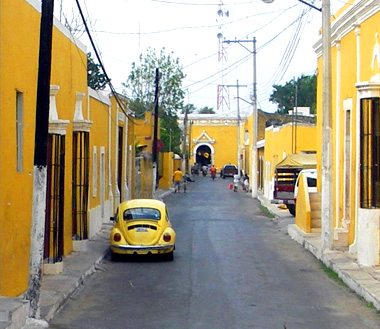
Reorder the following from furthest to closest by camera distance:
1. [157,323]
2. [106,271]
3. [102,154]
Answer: [102,154]
[106,271]
[157,323]

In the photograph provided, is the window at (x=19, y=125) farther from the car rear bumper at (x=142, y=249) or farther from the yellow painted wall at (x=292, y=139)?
the yellow painted wall at (x=292, y=139)

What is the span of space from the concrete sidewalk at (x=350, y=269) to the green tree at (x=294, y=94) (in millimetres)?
70214

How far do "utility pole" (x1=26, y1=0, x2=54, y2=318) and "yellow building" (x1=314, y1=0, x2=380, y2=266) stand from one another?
764 centimetres

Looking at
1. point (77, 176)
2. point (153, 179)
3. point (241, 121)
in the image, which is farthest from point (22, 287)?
point (241, 121)

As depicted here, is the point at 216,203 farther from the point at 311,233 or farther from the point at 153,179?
the point at 311,233

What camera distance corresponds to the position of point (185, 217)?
33.0 m

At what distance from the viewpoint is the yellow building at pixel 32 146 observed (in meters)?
11.7

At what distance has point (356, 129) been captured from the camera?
19.3 meters

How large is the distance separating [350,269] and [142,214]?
18.6ft

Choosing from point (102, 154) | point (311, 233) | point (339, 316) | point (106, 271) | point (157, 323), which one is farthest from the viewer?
point (102, 154)

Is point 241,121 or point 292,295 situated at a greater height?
point 241,121

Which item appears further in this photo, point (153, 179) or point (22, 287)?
point (153, 179)

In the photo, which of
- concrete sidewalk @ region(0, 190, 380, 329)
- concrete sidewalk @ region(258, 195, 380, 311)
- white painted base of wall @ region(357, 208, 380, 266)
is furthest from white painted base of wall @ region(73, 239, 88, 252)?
white painted base of wall @ region(357, 208, 380, 266)

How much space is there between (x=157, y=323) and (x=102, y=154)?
16.3 metres
